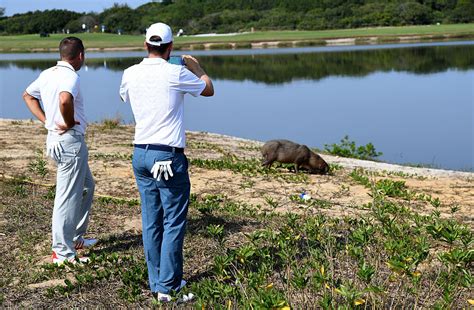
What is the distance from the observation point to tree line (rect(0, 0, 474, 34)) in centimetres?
7631

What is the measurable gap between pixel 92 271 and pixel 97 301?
56 cm

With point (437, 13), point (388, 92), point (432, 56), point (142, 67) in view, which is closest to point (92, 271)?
point (142, 67)

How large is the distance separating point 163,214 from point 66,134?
1124mm

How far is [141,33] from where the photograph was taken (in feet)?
266

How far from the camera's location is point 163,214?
4.57 metres

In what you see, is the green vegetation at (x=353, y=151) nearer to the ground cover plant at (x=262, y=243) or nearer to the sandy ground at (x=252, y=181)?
the sandy ground at (x=252, y=181)

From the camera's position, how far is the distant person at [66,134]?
5078mm

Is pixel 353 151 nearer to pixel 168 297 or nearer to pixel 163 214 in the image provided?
pixel 163 214

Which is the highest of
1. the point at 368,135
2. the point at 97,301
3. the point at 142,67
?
the point at 142,67

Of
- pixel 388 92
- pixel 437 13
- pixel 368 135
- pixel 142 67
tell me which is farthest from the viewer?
pixel 437 13

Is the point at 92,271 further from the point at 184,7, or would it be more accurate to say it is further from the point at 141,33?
the point at 184,7

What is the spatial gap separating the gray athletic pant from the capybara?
475 centimetres

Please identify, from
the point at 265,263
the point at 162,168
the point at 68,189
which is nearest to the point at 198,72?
the point at 162,168

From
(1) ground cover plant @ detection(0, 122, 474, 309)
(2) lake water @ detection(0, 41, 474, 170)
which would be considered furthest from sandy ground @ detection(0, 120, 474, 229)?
(2) lake water @ detection(0, 41, 474, 170)
